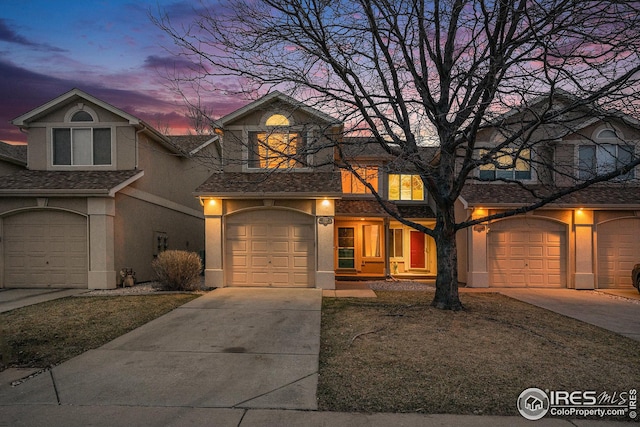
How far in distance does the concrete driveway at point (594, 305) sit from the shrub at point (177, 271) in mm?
10367

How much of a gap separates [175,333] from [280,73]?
615cm

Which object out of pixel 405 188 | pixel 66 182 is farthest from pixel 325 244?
pixel 66 182

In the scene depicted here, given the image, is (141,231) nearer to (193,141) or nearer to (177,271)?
(177,271)

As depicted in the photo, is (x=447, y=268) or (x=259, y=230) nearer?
(x=447, y=268)

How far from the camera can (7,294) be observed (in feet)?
40.6

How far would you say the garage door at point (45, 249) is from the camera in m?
13.6

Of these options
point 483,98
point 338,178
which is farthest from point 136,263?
point 483,98

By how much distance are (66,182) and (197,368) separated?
10700 mm

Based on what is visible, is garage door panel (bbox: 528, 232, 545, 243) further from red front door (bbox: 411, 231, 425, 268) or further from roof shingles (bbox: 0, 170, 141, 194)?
roof shingles (bbox: 0, 170, 141, 194)

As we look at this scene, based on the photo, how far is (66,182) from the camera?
13547 millimetres

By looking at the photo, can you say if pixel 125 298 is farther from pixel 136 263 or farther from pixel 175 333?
pixel 175 333

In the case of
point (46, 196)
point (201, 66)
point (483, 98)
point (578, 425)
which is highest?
point (201, 66)

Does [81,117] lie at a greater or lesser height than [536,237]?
greater

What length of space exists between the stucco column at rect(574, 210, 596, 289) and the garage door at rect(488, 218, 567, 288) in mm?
442
